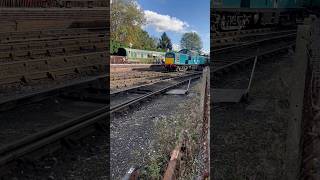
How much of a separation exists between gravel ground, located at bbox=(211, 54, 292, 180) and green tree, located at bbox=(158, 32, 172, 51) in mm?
2807

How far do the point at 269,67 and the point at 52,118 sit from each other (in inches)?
305

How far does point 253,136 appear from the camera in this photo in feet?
19.8

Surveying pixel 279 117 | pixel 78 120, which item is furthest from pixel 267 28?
pixel 78 120

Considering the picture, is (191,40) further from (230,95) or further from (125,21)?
(230,95)

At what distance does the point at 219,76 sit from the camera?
39.4ft

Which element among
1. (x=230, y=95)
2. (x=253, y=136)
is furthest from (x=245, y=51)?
(x=253, y=136)

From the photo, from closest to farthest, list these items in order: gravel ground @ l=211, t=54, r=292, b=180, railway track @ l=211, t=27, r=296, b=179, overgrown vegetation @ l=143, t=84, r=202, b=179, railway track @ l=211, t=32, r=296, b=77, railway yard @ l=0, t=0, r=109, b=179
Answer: overgrown vegetation @ l=143, t=84, r=202, b=179 < gravel ground @ l=211, t=54, r=292, b=180 < railway track @ l=211, t=27, r=296, b=179 < railway yard @ l=0, t=0, r=109, b=179 < railway track @ l=211, t=32, r=296, b=77

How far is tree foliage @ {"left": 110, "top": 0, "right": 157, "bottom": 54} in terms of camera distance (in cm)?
213

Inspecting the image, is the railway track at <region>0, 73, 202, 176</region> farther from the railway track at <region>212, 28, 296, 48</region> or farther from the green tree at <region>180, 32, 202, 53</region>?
the railway track at <region>212, 28, 296, 48</region>

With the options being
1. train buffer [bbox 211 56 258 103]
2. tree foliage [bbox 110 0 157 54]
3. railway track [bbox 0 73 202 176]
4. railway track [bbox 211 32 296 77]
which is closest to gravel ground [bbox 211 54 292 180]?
train buffer [bbox 211 56 258 103]

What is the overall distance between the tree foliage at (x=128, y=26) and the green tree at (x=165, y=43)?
0.15 ft

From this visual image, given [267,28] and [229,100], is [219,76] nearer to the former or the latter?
[229,100]

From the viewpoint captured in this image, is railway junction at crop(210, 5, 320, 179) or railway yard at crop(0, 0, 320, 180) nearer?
railway yard at crop(0, 0, 320, 180)

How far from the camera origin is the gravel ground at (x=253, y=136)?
15.8 feet
